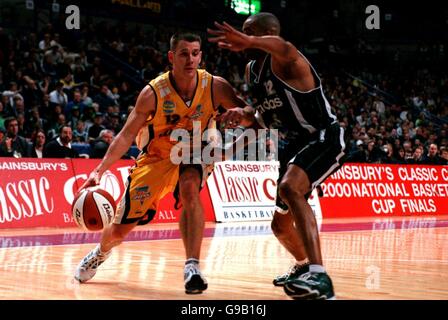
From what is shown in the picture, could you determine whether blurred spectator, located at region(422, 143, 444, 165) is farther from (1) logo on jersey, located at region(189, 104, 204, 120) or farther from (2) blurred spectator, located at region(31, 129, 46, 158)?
(1) logo on jersey, located at region(189, 104, 204, 120)

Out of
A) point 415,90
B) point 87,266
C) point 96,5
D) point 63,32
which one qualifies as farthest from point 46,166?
point 415,90

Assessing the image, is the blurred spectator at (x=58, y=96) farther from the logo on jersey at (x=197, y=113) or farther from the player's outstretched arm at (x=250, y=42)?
the player's outstretched arm at (x=250, y=42)

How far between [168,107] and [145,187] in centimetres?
66

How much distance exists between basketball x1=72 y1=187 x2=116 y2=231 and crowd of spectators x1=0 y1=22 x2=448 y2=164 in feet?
20.7

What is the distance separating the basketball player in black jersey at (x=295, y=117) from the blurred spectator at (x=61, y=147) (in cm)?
726

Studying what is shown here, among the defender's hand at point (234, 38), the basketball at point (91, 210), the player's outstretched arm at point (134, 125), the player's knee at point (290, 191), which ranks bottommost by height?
the basketball at point (91, 210)

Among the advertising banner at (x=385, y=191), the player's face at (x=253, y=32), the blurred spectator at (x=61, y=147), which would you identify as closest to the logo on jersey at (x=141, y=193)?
the player's face at (x=253, y=32)

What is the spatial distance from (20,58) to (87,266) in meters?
12.0

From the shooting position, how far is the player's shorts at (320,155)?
5.57 metres

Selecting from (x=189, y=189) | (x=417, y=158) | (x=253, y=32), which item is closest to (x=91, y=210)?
(x=189, y=189)

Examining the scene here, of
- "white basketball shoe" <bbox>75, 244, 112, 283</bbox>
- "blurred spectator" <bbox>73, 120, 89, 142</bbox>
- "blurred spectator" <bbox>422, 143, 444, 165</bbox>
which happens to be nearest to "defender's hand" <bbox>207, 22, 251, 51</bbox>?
"white basketball shoe" <bbox>75, 244, 112, 283</bbox>

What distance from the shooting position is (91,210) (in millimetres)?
6184

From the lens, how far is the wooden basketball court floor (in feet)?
19.0

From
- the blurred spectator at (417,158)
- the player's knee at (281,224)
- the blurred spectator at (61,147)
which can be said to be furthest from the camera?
the blurred spectator at (417,158)
